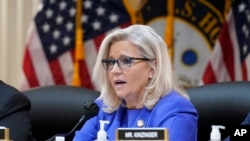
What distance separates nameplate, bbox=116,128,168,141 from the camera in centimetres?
182

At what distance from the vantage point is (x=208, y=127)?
3352mm

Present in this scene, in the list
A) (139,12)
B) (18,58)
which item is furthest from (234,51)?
(18,58)

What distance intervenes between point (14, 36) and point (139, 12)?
3.27 feet

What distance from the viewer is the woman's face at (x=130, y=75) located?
2.52 meters

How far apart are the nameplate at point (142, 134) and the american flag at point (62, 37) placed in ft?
8.19

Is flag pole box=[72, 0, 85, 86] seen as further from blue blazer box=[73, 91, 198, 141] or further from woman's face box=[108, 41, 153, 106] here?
woman's face box=[108, 41, 153, 106]

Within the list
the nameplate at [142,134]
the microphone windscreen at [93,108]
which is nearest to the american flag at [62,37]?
the microphone windscreen at [93,108]

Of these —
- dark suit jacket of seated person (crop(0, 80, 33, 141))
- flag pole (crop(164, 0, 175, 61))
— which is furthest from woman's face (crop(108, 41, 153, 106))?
flag pole (crop(164, 0, 175, 61))

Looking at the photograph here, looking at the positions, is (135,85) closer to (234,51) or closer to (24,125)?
(24,125)

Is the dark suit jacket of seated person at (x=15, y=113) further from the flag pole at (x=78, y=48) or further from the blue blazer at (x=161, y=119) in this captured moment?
the flag pole at (x=78, y=48)

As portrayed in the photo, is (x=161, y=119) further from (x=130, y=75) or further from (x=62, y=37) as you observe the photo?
(x=62, y=37)

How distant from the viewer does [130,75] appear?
2.52 meters

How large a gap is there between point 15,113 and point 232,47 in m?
1.85

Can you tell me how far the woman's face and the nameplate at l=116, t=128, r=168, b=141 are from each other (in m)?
0.69
